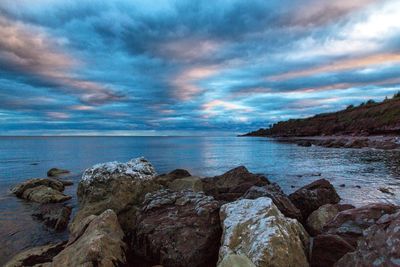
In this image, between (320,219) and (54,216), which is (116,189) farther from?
(320,219)

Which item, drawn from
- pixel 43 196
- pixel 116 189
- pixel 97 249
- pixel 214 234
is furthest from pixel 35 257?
pixel 43 196

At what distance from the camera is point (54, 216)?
13.6 m

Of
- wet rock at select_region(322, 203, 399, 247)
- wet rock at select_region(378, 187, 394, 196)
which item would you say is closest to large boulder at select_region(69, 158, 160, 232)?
wet rock at select_region(322, 203, 399, 247)

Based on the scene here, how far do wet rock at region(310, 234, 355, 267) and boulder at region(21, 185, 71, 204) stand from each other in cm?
1540

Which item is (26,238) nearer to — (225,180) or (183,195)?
(183,195)

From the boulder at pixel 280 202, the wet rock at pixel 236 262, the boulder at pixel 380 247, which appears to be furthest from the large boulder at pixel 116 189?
the boulder at pixel 380 247

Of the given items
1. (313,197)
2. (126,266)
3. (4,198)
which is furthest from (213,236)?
(4,198)

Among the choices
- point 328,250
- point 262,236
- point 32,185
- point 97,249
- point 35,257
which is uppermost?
point 262,236

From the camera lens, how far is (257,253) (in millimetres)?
6066

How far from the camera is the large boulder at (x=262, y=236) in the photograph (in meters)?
6.05

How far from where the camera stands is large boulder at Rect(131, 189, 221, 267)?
7375 millimetres

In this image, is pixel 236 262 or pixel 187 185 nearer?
pixel 236 262

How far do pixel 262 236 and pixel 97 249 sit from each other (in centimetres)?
393

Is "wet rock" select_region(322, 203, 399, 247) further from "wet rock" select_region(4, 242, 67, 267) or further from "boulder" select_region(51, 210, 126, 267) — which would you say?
"wet rock" select_region(4, 242, 67, 267)
